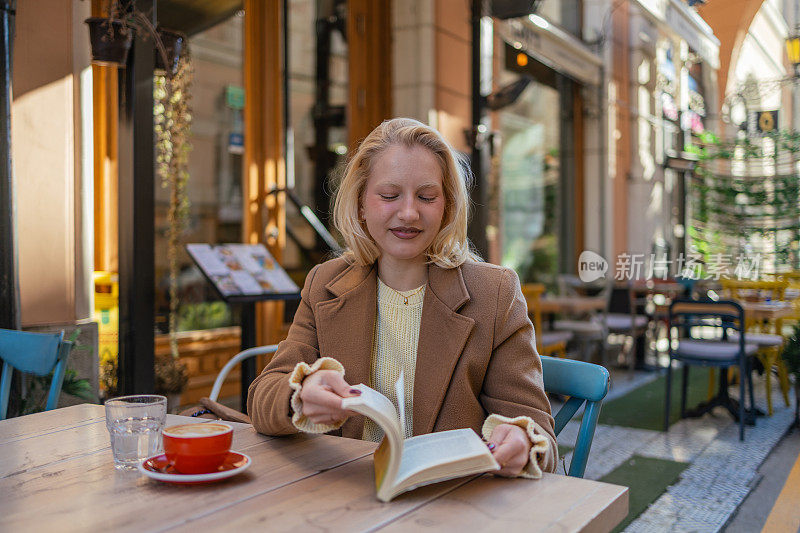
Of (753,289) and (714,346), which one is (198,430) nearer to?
(753,289)

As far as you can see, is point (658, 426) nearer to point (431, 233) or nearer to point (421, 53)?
point (421, 53)

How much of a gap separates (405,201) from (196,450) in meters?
0.67

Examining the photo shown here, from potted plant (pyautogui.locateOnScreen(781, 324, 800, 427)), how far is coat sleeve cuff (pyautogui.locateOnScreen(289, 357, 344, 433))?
4112 millimetres

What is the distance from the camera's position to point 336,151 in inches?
221

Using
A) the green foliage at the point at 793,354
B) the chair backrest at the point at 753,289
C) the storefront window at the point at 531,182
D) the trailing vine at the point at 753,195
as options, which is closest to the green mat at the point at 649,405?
the green foliage at the point at 793,354

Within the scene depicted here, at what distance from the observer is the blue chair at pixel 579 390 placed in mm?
1490

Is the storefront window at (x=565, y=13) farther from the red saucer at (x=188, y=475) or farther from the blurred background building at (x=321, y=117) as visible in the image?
the red saucer at (x=188, y=475)

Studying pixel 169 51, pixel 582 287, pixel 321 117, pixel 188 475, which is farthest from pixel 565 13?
A: pixel 188 475

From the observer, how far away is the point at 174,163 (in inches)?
169

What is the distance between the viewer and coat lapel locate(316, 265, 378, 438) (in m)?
1.53

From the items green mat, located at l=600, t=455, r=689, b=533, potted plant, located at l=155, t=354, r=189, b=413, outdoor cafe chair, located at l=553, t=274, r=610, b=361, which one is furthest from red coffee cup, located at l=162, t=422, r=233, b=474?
outdoor cafe chair, located at l=553, t=274, r=610, b=361

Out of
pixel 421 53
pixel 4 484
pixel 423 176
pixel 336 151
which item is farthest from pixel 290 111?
pixel 4 484

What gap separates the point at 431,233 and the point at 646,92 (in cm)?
468

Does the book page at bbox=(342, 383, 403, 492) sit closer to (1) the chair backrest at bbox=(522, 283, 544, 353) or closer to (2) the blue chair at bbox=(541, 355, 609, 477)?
(2) the blue chair at bbox=(541, 355, 609, 477)
